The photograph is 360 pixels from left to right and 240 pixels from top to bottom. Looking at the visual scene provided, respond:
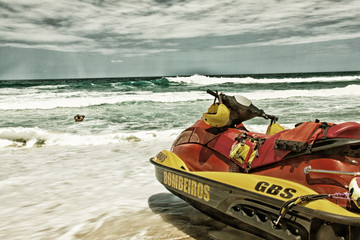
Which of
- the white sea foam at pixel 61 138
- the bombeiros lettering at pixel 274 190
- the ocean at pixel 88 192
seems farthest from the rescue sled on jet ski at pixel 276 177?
the white sea foam at pixel 61 138

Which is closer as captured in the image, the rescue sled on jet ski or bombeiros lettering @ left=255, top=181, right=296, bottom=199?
the rescue sled on jet ski

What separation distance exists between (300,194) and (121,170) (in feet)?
12.7

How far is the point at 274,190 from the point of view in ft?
7.39

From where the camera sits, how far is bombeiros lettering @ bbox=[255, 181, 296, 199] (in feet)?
7.13

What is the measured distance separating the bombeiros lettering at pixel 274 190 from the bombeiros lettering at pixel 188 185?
50 centimetres

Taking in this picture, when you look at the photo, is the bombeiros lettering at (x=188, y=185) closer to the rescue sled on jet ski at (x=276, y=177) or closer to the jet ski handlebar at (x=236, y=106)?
the rescue sled on jet ski at (x=276, y=177)

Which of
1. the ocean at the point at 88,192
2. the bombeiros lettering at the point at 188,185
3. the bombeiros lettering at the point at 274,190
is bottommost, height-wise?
the ocean at the point at 88,192

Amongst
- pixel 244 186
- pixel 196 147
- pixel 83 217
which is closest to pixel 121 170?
pixel 83 217

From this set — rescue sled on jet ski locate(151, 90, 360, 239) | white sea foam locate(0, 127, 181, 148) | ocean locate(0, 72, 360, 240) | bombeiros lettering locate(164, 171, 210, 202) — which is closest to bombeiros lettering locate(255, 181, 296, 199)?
rescue sled on jet ski locate(151, 90, 360, 239)

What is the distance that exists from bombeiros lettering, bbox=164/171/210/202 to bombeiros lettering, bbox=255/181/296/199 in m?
0.50

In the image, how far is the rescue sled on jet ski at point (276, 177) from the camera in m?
2.00

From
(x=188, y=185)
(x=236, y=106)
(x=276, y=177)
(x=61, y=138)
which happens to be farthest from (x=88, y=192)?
(x=61, y=138)

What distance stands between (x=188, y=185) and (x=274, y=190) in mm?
888

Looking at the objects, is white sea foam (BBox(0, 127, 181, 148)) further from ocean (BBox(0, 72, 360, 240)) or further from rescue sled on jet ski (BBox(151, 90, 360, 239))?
rescue sled on jet ski (BBox(151, 90, 360, 239))
